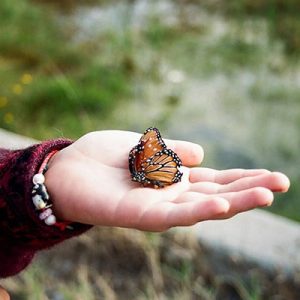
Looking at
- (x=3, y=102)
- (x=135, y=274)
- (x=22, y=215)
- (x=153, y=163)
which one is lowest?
(x=135, y=274)

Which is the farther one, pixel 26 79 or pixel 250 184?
pixel 26 79

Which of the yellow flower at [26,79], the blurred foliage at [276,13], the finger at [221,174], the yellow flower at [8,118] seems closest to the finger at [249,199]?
the finger at [221,174]

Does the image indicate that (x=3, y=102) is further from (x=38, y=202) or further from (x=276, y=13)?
(x=38, y=202)

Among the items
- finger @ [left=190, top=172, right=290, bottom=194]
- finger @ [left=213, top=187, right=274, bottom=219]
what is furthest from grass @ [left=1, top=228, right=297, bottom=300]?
finger @ [left=213, top=187, right=274, bottom=219]

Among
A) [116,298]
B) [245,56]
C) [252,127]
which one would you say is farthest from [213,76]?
[116,298]

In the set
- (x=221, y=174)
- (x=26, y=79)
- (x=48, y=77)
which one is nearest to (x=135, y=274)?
(x=221, y=174)

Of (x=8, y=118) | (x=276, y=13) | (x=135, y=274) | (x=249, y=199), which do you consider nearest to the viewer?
(x=249, y=199)
